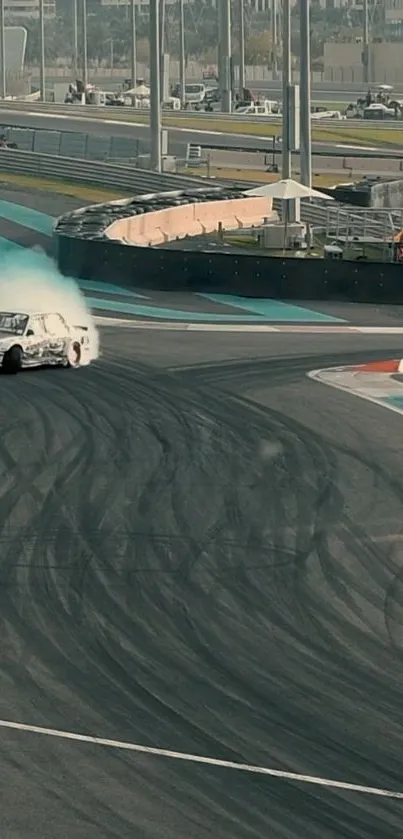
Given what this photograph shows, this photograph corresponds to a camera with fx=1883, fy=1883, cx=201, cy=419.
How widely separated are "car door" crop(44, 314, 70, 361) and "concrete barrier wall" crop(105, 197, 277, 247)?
47.2 feet

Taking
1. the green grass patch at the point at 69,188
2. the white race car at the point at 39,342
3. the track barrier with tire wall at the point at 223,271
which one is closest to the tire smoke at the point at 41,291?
the track barrier with tire wall at the point at 223,271

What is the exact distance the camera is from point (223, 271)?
140 ft

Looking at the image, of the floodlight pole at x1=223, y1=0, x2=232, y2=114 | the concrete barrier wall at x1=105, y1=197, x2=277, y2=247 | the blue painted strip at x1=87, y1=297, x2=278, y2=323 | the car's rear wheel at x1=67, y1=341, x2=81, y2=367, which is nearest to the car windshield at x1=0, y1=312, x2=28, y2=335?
the car's rear wheel at x1=67, y1=341, x2=81, y2=367

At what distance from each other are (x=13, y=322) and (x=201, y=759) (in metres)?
19.4

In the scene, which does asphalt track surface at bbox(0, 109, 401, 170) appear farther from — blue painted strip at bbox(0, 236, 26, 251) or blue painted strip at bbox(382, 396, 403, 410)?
blue painted strip at bbox(382, 396, 403, 410)

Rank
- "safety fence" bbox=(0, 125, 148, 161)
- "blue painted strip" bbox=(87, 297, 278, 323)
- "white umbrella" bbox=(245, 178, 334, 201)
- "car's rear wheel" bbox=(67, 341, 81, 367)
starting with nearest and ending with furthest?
"car's rear wheel" bbox=(67, 341, 81, 367), "blue painted strip" bbox=(87, 297, 278, 323), "white umbrella" bbox=(245, 178, 334, 201), "safety fence" bbox=(0, 125, 148, 161)

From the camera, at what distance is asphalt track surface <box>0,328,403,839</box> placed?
1210 cm

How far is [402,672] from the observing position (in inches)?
591

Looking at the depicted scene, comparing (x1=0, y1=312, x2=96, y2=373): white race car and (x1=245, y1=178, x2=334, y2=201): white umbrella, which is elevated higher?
(x1=245, y1=178, x2=334, y2=201): white umbrella

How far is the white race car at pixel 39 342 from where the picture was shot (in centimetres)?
3095

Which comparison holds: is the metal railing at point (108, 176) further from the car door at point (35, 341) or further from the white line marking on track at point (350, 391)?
the car door at point (35, 341)

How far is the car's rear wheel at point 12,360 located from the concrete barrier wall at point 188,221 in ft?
50.8

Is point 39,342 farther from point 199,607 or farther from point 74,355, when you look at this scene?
point 199,607

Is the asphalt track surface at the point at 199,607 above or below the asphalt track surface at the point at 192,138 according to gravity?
below
